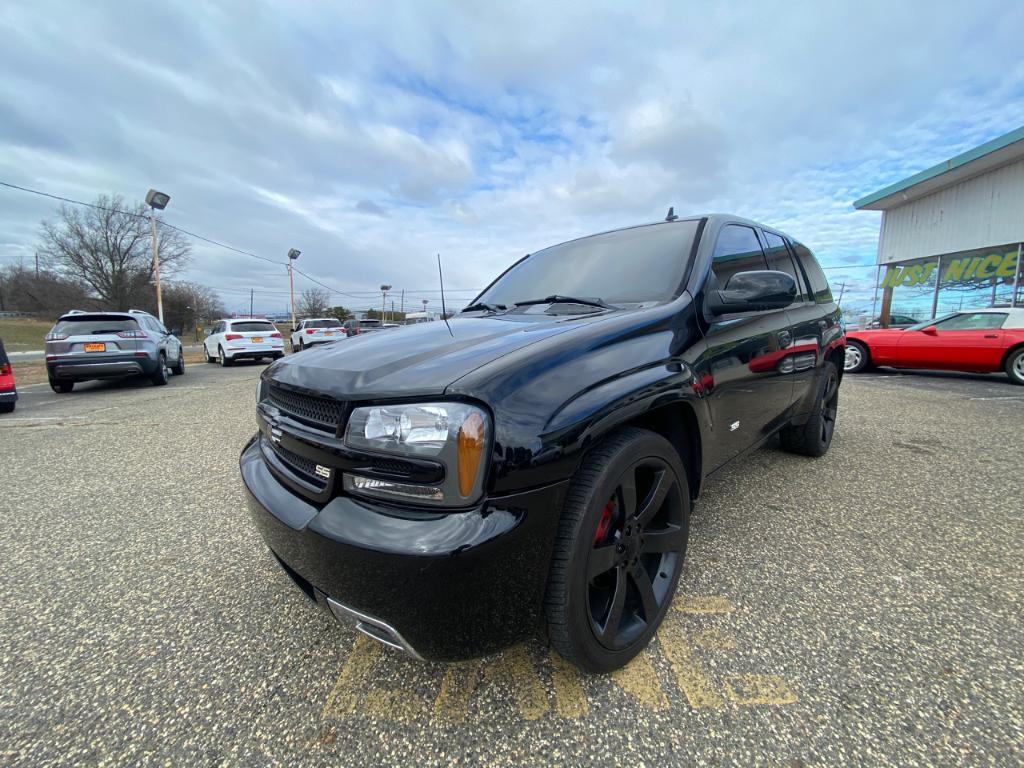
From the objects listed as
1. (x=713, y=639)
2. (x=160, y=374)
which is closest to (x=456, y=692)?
(x=713, y=639)

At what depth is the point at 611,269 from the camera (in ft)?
8.18

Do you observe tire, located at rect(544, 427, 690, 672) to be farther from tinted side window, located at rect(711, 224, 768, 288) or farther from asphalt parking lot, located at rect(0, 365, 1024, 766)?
tinted side window, located at rect(711, 224, 768, 288)

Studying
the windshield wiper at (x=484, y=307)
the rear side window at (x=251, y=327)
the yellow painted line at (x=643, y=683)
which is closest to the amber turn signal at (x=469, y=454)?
the yellow painted line at (x=643, y=683)

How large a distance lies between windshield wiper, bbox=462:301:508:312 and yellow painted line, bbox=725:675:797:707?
1.97 m

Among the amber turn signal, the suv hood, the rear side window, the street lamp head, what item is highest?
the street lamp head

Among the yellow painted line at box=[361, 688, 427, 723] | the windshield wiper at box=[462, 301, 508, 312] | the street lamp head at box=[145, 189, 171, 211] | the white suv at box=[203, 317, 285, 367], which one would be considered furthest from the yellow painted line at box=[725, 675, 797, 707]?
the street lamp head at box=[145, 189, 171, 211]

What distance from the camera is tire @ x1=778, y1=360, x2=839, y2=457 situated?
3523 millimetres

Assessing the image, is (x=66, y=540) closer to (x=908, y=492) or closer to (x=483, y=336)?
(x=483, y=336)

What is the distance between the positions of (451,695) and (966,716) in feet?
5.03

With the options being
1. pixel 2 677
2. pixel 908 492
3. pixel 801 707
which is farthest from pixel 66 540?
pixel 908 492

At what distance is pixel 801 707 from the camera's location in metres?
1.41

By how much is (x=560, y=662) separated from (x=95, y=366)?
972 centimetres

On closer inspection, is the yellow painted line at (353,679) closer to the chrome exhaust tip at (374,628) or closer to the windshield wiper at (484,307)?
the chrome exhaust tip at (374,628)

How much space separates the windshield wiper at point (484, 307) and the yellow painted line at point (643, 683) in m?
1.81
